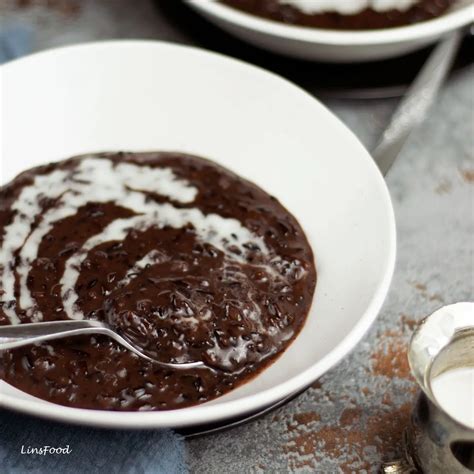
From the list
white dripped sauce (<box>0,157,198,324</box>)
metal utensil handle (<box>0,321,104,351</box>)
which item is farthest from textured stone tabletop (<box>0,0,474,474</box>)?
white dripped sauce (<box>0,157,198,324</box>)

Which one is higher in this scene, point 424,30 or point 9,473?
point 424,30

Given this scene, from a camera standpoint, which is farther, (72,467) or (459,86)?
(459,86)

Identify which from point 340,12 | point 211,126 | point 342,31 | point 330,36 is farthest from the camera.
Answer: point 340,12

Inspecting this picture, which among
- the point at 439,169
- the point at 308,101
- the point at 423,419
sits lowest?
the point at 439,169

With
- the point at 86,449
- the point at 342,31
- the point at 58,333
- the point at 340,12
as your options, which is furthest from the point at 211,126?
the point at 86,449

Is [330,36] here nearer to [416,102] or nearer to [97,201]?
[416,102]

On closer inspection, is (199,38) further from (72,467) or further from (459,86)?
(72,467)

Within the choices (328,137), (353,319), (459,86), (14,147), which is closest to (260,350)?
(353,319)
